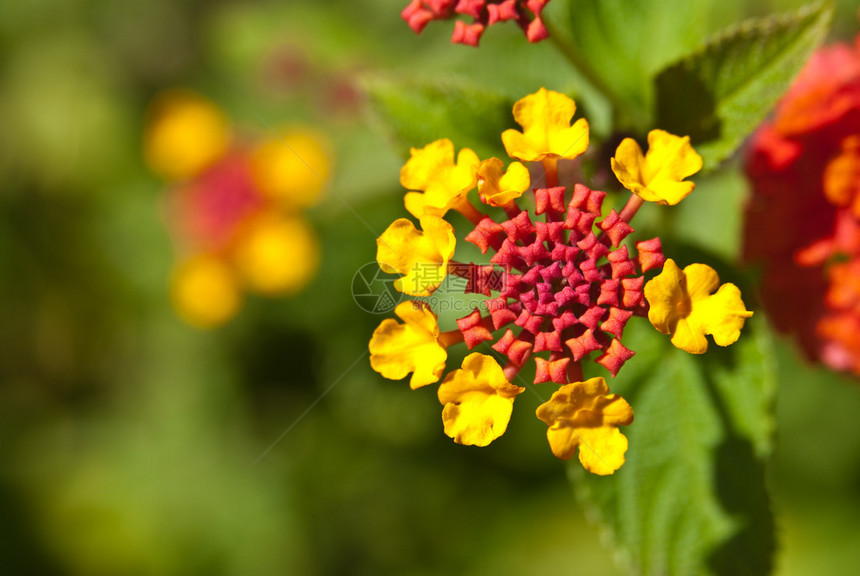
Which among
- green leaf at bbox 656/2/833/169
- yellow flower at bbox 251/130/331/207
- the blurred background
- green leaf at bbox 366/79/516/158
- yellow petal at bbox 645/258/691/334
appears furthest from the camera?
yellow flower at bbox 251/130/331/207

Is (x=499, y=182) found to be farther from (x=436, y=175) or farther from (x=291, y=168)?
(x=291, y=168)

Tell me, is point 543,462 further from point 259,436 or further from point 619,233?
point 619,233

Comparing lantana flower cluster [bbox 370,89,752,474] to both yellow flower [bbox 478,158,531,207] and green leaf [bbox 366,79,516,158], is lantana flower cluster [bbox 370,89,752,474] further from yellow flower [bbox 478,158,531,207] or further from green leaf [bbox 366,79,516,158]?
green leaf [bbox 366,79,516,158]

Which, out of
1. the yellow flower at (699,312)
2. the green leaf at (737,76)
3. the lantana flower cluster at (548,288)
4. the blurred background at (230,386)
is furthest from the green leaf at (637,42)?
the blurred background at (230,386)

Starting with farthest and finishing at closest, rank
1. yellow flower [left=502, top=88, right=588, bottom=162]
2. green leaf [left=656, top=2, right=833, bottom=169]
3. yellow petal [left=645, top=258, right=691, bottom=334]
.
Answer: green leaf [left=656, top=2, right=833, bottom=169]
yellow flower [left=502, top=88, right=588, bottom=162]
yellow petal [left=645, top=258, right=691, bottom=334]

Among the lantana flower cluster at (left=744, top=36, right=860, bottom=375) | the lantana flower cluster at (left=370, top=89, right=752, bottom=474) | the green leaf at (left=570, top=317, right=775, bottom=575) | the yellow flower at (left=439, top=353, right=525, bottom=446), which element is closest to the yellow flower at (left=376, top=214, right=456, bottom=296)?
the lantana flower cluster at (left=370, top=89, right=752, bottom=474)

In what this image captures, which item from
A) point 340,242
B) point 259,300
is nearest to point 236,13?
point 259,300

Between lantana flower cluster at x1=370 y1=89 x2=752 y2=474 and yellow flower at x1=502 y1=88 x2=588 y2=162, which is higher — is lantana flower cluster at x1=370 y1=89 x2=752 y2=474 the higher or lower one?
the lower one
